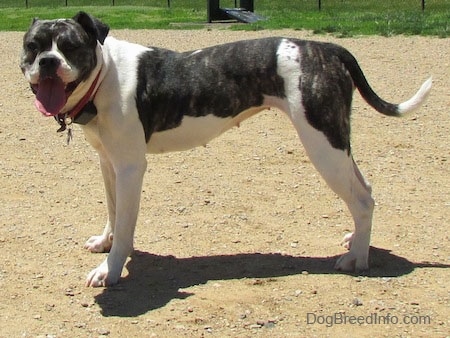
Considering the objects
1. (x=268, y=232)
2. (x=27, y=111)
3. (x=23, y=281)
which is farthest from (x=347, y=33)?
(x=23, y=281)

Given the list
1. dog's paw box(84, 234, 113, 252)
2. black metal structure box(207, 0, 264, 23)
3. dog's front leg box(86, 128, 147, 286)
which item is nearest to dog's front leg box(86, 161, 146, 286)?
dog's front leg box(86, 128, 147, 286)

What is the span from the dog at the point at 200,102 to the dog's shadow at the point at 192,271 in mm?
146

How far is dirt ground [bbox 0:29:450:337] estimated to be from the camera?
4.78 metres

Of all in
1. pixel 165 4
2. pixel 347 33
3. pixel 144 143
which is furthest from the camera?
pixel 165 4

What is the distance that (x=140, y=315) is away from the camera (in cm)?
487

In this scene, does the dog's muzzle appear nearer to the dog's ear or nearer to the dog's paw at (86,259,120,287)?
the dog's ear

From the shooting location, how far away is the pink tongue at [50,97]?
4.82m

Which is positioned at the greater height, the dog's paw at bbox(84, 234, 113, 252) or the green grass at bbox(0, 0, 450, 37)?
the dog's paw at bbox(84, 234, 113, 252)

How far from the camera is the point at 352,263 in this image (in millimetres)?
5461

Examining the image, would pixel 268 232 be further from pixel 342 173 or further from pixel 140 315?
pixel 140 315

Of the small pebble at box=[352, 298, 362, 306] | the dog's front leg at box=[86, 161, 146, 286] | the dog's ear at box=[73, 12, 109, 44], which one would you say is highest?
the dog's ear at box=[73, 12, 109, 44]

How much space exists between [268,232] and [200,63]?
1450 millimetres

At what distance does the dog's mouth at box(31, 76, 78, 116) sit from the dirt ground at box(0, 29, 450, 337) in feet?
3.79

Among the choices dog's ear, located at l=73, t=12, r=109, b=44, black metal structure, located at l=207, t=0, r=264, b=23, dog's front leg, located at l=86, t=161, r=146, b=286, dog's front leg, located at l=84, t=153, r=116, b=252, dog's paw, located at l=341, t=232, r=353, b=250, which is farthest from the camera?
black metal structure, located at l=207, t=0, r=264, b=23
